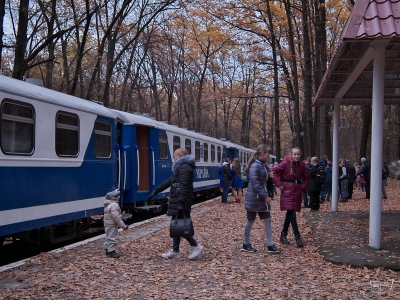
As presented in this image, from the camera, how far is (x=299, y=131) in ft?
87.5

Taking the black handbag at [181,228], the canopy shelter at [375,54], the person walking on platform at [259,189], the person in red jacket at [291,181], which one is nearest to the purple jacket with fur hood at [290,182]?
the person in red jacket at [291,181]

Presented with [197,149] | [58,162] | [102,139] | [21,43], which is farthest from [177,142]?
[58,162]

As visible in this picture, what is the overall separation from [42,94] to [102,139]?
259 centimetres

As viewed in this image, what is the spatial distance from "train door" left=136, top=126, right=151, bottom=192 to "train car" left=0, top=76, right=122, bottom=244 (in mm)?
2559

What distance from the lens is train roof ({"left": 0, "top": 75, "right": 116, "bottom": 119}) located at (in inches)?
293

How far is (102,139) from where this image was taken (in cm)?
1080

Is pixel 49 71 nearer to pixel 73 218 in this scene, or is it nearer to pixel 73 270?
pixel 73 218

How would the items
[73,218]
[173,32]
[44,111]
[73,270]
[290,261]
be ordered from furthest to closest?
[173,32]
[73,218]
[44,111]
[290,261]
[73,270]

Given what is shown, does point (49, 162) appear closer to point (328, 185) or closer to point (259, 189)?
point (259, 189)

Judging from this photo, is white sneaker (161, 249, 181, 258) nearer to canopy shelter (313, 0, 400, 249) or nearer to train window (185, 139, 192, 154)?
canopy shelter (313, 0, 400, 249)

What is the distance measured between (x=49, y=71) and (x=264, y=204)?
19128mm

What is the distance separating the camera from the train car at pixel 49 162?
291 inches

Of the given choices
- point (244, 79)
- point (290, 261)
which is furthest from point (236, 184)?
point (244, 79)

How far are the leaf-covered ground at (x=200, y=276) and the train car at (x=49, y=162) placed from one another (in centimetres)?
80
